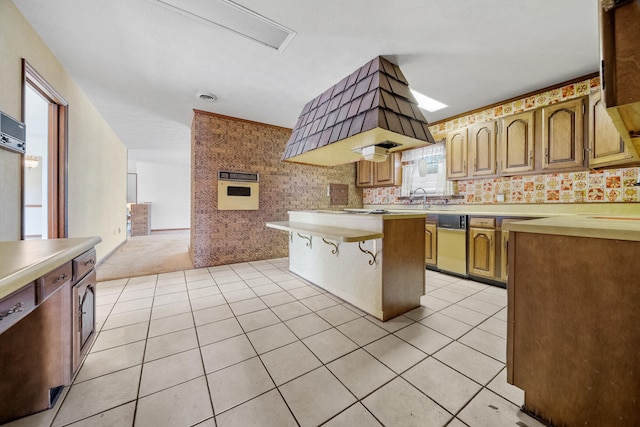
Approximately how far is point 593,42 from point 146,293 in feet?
17.2

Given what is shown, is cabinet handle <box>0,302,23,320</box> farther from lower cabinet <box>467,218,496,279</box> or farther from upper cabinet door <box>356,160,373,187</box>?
upper cabinet door <box>356,160,373,187</box>

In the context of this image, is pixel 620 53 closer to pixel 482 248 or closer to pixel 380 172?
pixel 482 248

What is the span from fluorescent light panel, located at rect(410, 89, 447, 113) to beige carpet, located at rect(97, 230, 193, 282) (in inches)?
174

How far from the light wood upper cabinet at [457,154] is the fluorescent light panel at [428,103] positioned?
0.52m

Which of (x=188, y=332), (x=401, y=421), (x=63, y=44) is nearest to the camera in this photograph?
(x=401, y=421)

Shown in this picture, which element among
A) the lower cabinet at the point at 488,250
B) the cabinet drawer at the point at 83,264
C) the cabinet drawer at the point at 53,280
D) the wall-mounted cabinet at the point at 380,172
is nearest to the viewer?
the cabinet drawer at the point at 53,280

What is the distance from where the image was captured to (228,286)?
3066mm

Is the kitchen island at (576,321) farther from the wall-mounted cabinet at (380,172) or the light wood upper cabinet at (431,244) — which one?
the wall-mounted cabinet at (380,172)

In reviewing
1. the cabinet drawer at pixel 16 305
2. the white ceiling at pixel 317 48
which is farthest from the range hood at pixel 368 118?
the cabinet drawer at pixel 16 305

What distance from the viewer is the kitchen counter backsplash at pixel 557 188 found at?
2.59 m

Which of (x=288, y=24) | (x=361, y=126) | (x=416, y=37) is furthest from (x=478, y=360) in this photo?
(x=288, y=24)

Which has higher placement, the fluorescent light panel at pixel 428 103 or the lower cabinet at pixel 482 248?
the fluorescent light panel at pixel 428 103

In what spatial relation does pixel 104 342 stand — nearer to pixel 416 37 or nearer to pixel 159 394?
pixel 159 394

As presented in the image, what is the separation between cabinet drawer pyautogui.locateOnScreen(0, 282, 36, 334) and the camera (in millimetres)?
779
